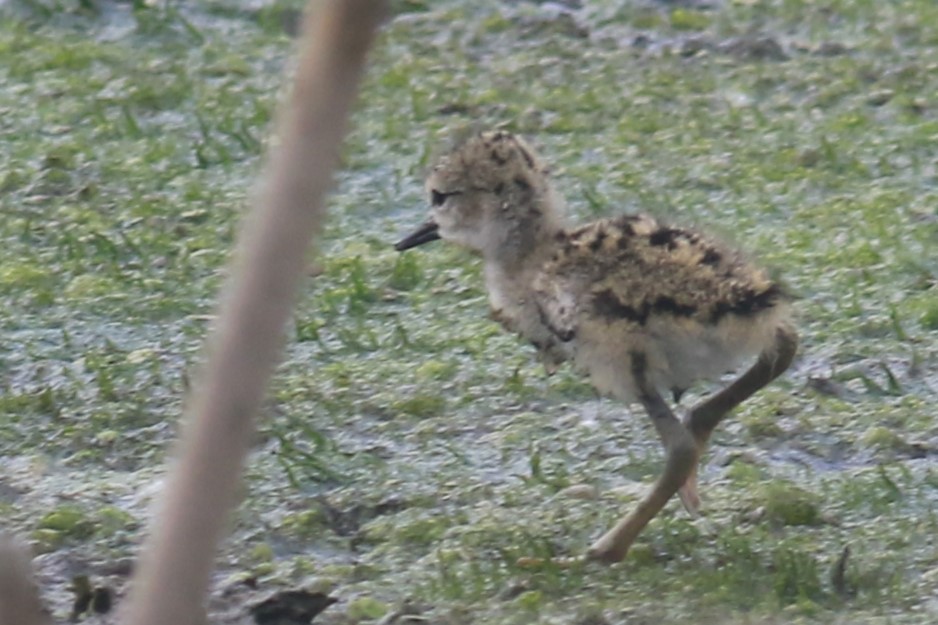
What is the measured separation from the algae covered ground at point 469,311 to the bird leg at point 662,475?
0.18 ft

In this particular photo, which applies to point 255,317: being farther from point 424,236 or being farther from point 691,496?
point 424,236

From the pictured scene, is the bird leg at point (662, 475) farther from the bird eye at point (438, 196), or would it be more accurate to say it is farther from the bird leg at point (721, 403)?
the bird eye at point (438, 196)

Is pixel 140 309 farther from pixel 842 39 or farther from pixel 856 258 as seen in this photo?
pixel 842 39

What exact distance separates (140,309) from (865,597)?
250 cm

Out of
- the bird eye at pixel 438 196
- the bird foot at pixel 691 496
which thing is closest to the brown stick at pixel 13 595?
the bird foot at pixel 691 496

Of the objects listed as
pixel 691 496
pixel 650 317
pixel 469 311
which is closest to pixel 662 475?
pixel 691 496

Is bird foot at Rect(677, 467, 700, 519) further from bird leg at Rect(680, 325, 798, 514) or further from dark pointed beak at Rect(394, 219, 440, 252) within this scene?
dark pointed beak at Rect(394, 219, 440, 252)

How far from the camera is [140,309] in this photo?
5.53 m

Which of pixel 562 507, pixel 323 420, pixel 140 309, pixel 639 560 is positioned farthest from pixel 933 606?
pixel 140 309

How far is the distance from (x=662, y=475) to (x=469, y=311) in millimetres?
1639

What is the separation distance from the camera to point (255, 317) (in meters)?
1.73

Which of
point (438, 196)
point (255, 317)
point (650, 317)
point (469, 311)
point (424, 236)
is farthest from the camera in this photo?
point (469, 311)

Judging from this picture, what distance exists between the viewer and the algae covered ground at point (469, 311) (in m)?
4.04

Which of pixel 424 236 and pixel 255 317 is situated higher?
pixel 255 317
